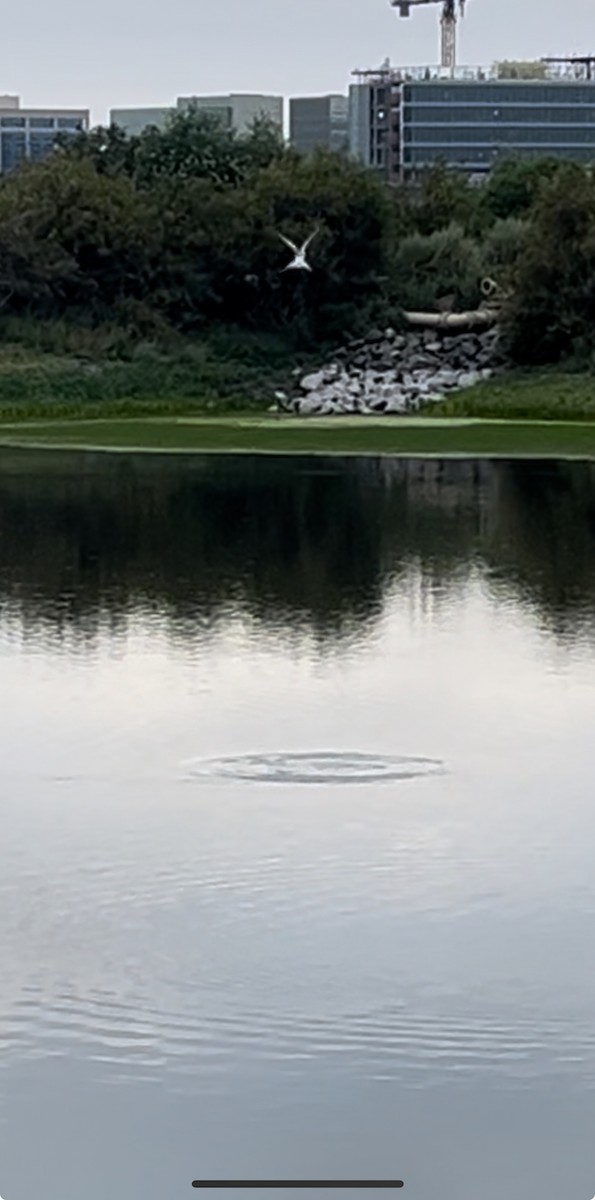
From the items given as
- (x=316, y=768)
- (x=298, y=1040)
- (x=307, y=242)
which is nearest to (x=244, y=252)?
(x=307, y=242)

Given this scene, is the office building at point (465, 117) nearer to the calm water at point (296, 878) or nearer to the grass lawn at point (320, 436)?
the grass lawn at point (320, 436)

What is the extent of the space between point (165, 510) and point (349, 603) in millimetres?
7573

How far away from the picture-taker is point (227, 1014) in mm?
8766

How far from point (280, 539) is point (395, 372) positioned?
84.1 feet

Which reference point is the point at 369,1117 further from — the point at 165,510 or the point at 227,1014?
the point at 165,510

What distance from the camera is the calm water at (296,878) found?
770 centimetres

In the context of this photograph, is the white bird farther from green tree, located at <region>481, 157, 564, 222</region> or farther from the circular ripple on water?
the circular ripple on water

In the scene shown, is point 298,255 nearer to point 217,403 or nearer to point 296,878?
point 217,403

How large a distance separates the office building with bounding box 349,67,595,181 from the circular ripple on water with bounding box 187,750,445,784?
13365 centimetres

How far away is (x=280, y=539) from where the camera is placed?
23.8 m

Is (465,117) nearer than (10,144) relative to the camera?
Yes

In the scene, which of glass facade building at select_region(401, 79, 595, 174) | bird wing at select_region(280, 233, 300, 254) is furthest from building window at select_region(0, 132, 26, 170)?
bird wing at select_region(280, 233, 300, 254)

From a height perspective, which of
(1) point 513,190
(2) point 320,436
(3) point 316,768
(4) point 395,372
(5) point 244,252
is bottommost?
(3) point 316,768

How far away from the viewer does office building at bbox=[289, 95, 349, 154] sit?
181 meters
